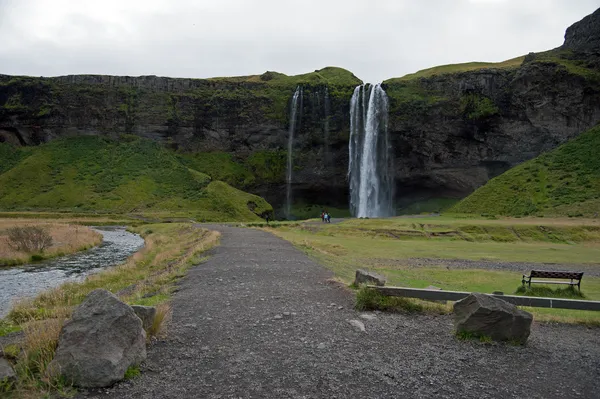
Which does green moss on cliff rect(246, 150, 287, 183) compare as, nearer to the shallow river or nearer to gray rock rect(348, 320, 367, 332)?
the shallow river

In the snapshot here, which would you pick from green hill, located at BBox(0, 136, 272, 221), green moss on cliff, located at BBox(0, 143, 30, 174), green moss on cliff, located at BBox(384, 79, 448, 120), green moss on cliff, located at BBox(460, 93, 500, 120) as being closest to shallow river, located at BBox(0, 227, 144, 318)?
green hill, located at BBox(0, 136, 272, 221)

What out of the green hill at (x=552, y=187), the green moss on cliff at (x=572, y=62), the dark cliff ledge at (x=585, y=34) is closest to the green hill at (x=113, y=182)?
the green hill at (x=552, y=187)

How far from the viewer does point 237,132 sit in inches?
3716

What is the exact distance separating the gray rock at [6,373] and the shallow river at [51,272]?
30.0 feet

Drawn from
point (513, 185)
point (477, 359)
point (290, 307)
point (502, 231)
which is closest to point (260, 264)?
point (290, 307)

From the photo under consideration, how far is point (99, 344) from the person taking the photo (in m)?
5.67

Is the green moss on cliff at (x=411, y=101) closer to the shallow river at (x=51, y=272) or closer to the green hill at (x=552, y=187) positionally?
the green hill at (x=552, y=187)

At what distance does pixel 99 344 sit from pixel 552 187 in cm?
6601

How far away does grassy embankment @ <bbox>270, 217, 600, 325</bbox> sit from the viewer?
16562 mm

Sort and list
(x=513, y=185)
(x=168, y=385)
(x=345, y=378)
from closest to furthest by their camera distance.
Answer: (x=168, y=385), (x=345, y=378), (x=513, y=185)

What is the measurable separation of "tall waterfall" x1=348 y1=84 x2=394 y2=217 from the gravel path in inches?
2600

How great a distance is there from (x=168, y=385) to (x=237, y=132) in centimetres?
9150

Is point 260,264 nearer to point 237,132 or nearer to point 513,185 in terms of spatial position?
point 513,185

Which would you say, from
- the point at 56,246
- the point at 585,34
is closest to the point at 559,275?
the point at 56,246
